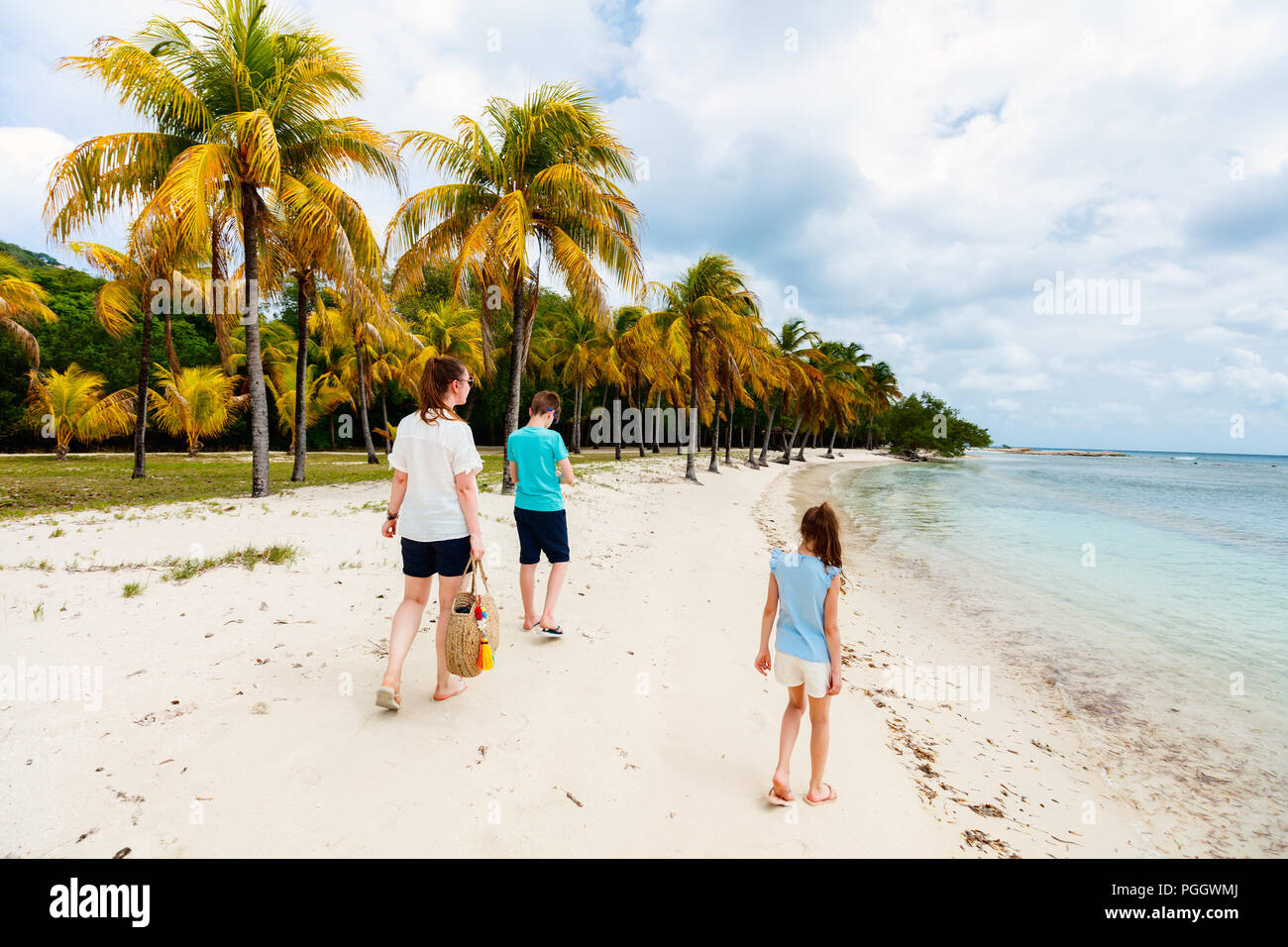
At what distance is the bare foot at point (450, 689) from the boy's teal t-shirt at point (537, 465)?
4.72 feet

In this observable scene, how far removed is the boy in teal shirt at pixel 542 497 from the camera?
14.5ft

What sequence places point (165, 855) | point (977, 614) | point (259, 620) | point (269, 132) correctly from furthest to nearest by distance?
1. point (269, 132)
2. point (977, 614)
3. point (259, 620)
4. point (165, 855)

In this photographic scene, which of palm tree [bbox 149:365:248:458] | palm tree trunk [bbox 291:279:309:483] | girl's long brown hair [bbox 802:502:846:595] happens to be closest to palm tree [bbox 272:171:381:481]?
palm tree trunk [bbox 291:279:309:483]

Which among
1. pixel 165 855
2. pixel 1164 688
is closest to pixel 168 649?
pixel 165 855

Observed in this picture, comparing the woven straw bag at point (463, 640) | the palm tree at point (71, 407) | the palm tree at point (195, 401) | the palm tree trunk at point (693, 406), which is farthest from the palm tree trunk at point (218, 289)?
the palm tree trunk at point (693, 406)

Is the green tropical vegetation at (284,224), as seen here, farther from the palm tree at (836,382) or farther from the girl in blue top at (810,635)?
the palm tree at (836,382)

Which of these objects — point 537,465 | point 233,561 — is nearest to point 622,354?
point 233,561

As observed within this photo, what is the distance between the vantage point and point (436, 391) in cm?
312

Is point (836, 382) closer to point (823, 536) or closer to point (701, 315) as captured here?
point (701, 315)

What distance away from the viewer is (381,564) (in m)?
5.97

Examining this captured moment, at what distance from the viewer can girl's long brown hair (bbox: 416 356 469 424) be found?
10.2 ft
